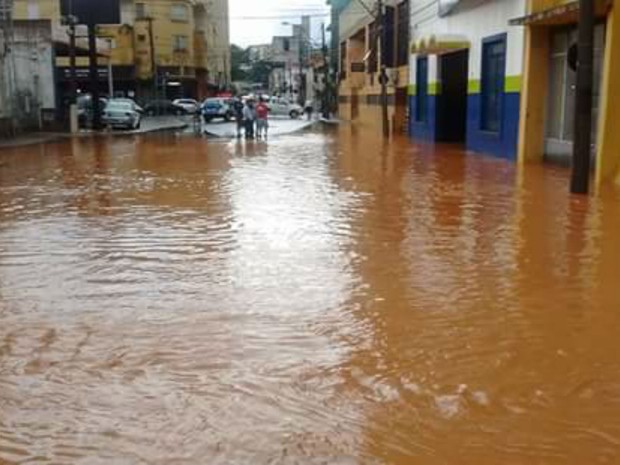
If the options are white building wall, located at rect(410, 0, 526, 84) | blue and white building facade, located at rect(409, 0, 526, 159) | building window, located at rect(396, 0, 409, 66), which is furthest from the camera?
building window, located at rect(396, 0, 409, 66)

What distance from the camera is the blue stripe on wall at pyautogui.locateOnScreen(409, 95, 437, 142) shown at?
28.3 metres

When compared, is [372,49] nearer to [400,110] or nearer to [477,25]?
[400,110]

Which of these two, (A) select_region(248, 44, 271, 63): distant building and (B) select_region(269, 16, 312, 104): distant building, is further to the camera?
(A) select_region(248, 44, 271, 63): distant building

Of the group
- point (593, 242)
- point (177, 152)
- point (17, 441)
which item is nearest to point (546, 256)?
point (593, 242)

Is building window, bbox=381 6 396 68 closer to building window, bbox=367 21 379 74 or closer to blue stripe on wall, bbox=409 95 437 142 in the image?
building window, bbox=367 21 379 74

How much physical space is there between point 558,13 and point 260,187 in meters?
6.64

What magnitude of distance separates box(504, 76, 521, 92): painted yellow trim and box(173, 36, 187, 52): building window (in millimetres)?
61682

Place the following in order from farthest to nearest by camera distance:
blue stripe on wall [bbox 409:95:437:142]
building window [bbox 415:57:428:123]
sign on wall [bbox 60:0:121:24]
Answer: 1. sign on wall [bbox 60:0:121:24]
2. building window [bbox 415:57:428:123]
3. blue stripe on wall [bbox 409:95:437:142]

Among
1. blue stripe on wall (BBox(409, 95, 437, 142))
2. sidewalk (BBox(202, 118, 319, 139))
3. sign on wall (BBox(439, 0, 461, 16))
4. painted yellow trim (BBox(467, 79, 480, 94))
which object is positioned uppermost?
sign on wall (BBox(439, 0, 461, 16))

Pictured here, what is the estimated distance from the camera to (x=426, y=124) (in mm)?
29547

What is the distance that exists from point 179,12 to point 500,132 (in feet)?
208

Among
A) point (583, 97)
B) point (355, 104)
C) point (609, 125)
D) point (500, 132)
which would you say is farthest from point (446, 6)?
point (355, 104)

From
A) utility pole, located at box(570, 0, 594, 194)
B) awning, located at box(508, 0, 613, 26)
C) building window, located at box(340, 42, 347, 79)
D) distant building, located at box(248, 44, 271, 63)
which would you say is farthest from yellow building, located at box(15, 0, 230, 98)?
distant building, located at box(248, 44, 271, 63)

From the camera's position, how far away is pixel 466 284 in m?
7.50
